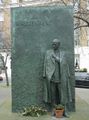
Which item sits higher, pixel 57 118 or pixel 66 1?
pixel 66 1

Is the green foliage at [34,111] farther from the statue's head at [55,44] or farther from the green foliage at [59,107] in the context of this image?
the statue's head at [55,44]

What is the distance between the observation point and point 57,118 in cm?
1205

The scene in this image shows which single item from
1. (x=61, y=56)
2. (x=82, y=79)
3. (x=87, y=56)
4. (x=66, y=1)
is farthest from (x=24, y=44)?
(x=87, y=56)

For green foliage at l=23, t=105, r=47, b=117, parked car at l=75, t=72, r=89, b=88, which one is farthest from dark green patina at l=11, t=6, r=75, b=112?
parked car at l=75, t=72, r=89, b=88

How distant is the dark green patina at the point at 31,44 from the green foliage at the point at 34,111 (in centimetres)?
48

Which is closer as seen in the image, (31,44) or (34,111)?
(34,111)

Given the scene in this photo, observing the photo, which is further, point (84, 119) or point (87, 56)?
point (87, 56)

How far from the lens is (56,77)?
1245cm

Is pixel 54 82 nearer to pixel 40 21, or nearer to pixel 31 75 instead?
pixel 31 75

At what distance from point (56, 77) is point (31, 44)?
1567 mm

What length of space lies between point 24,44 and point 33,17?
92 cm

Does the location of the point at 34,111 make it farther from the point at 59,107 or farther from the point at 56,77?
the point at 56,77

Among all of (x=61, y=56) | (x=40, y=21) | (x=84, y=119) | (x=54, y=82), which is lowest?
(x=84, y=119)

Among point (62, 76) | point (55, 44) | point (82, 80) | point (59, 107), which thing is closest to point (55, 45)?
point (55, 44)
